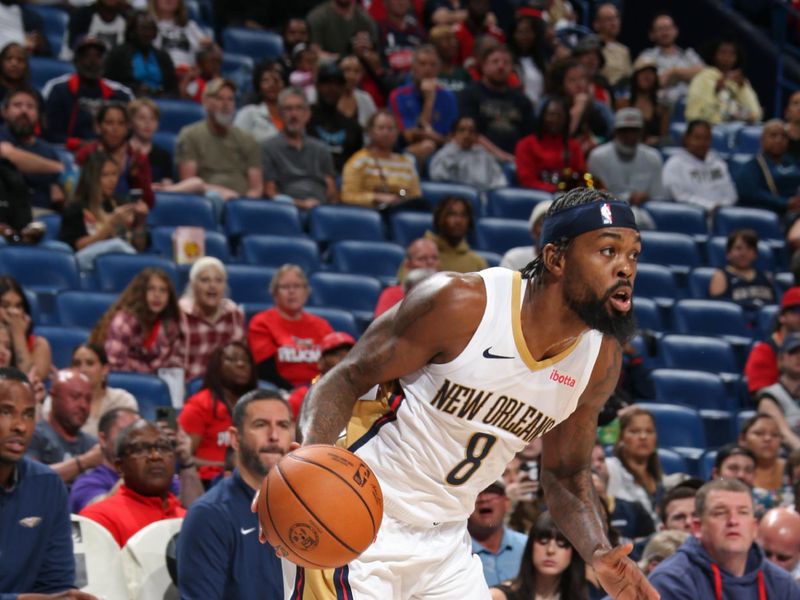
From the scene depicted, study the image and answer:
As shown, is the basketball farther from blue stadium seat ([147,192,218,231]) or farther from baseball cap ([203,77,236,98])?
baseball cap ([203,77,236,98])

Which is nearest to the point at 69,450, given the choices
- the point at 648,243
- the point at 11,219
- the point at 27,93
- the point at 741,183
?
the point at 11,219

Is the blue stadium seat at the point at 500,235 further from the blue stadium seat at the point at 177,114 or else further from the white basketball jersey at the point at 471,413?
the white basketball jersey at the point at 471,413

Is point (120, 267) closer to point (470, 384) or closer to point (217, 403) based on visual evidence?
point (217, 403)

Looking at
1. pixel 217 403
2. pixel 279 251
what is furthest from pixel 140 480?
pixel 279 251

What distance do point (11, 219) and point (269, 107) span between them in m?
2.85

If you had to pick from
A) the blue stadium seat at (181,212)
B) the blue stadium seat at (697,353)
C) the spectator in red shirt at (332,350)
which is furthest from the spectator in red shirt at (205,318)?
the blue stadium seat at (697,353)

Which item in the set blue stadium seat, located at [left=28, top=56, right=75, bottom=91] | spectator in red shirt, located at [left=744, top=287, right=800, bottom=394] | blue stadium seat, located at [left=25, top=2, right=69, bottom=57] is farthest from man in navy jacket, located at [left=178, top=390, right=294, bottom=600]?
blue stadium seat, located at [left=25, top=2, right=69, bottom=57]

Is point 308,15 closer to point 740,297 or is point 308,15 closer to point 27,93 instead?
point 27,93

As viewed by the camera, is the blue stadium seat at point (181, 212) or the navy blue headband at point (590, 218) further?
the blue stadium seat at point (181, 212)

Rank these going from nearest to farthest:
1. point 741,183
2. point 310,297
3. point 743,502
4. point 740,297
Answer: point 743,502 → point 310,297 → point 740,297 → point 741,183

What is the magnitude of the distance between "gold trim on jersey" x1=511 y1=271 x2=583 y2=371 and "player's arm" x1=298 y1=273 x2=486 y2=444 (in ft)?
0.45

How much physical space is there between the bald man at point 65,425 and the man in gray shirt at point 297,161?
366 centimetres

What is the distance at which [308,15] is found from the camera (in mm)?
12812

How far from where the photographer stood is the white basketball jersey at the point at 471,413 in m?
4.24
